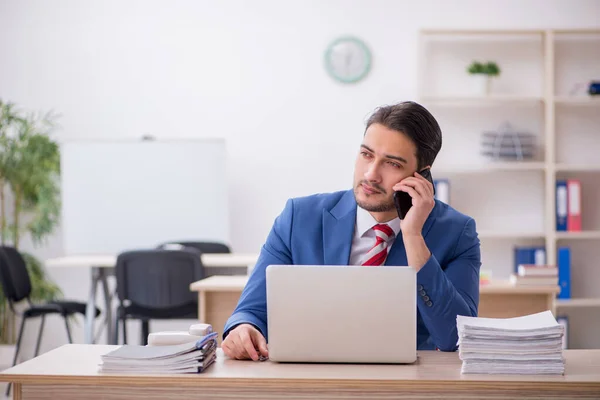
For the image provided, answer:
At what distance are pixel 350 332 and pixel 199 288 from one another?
2.45 metres

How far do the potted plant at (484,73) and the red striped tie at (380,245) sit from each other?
157 inches

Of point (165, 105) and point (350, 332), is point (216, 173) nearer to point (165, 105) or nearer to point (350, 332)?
point (165, 105)

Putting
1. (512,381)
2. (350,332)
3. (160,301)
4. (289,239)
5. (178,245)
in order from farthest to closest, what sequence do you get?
(178,245) < (160,301) < (289,239) < (350,332) < (512,381)

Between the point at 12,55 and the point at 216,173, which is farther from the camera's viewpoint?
the point at 12,55

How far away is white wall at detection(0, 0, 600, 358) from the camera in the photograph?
20.9 feet

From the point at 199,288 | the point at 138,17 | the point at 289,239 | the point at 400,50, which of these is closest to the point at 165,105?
the point at 138,17

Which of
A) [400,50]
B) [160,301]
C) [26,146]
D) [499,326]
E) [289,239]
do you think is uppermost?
[400,50]

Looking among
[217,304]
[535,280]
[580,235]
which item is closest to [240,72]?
[217,304]

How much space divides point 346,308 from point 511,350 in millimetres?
361

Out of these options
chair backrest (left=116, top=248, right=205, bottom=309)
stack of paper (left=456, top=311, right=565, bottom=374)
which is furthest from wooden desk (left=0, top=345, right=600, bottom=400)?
chair backrest (left=116, top=248, right=205, bottom=309)

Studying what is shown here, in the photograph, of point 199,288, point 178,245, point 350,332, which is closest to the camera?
point 350,332

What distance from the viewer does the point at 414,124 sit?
230 centimetres

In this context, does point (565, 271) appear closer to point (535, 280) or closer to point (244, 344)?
point (535, 280)

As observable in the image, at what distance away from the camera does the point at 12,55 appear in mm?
6551
